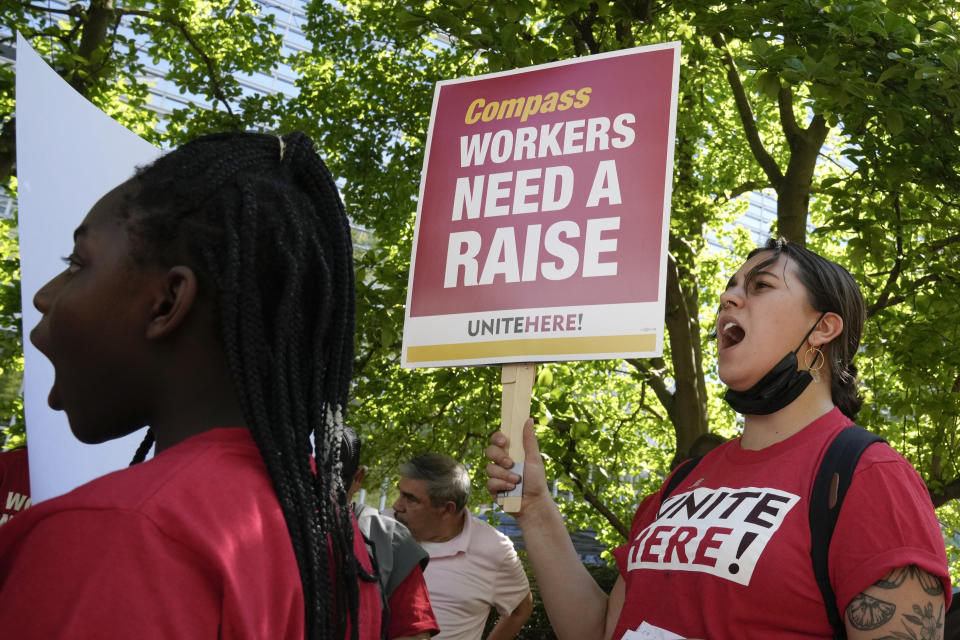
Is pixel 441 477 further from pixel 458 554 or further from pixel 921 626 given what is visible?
pixel 921 626

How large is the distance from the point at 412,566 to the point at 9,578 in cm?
170

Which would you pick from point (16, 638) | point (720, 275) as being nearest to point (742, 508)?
point (16, 638)

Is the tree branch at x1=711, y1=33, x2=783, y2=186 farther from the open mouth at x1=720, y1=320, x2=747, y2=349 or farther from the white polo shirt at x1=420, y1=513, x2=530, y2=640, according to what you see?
the open mouth at x1=720, y1=320, x2=747, y2=349

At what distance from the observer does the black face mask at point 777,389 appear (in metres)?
2.22

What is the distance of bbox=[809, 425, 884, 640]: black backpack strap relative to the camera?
1.84 meters

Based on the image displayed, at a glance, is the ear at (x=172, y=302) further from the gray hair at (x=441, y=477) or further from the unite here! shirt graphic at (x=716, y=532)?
the gray hair at (x=441, y=477)

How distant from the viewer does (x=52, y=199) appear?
7.12ft

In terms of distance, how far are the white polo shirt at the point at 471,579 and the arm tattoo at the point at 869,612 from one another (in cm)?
304

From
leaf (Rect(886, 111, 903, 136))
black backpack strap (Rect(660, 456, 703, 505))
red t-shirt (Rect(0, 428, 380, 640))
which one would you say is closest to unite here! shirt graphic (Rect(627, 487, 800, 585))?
black backpack strap (Rect(660, 456, 703, 505))

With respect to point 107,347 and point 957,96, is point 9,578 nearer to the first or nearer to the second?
point 107,347

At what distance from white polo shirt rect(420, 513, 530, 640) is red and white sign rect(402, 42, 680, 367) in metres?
2.38

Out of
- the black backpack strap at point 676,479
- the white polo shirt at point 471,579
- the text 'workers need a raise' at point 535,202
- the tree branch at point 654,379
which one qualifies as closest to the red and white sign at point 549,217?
the text 'workers need a raise' at point 535,202

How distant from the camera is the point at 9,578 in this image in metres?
0.92

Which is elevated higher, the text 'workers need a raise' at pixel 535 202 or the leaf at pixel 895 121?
the leaf at pixel 895 121
